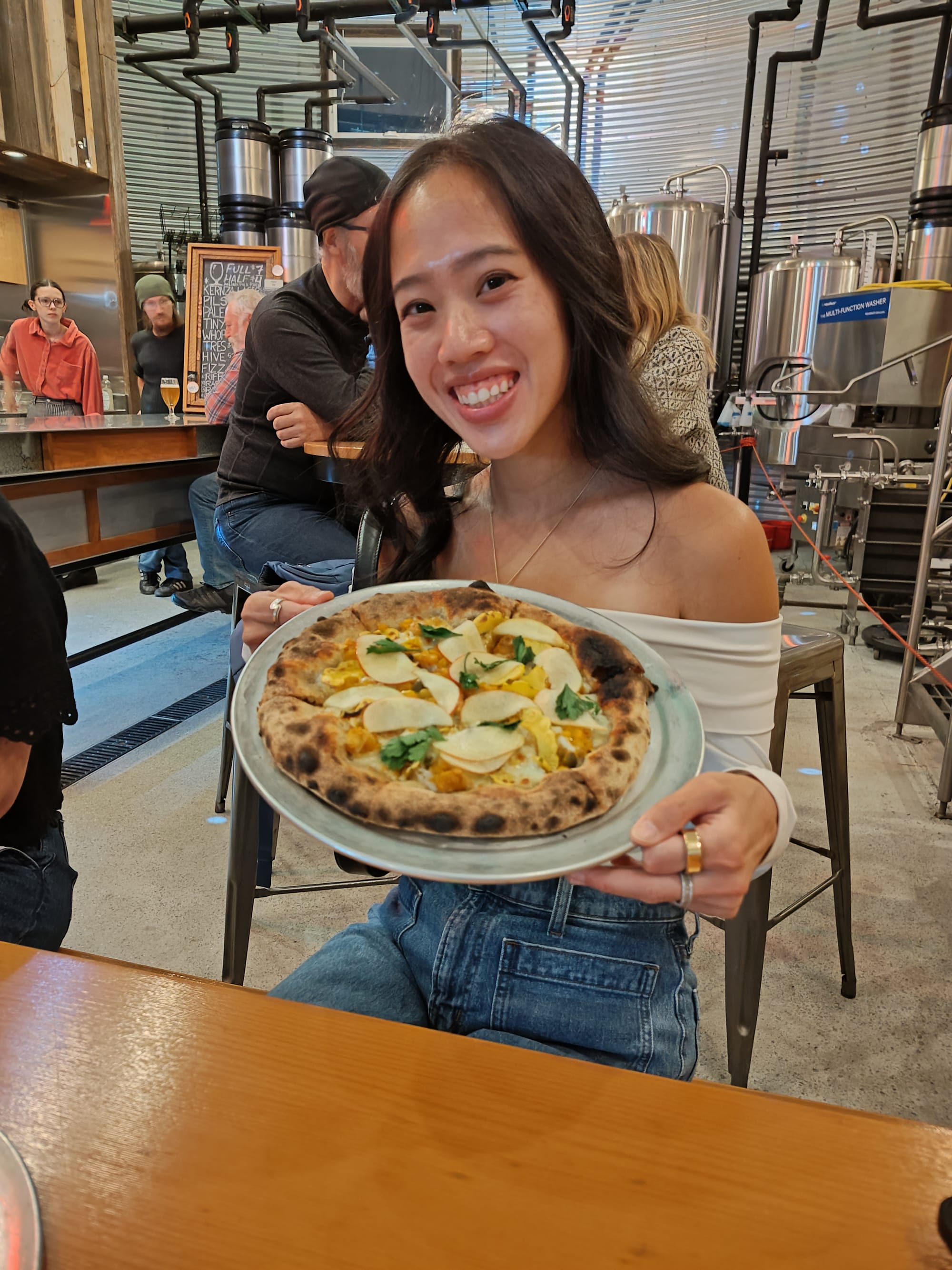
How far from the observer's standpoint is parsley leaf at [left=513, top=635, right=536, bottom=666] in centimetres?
98

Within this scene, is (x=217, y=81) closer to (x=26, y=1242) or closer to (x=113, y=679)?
(x=113, y=679)

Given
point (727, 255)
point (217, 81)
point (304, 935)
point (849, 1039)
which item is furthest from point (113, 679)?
point (217, 81)

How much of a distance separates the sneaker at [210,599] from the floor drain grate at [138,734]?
1.62ft

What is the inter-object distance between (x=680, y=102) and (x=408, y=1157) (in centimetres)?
987

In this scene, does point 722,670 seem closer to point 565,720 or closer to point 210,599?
point 565,720

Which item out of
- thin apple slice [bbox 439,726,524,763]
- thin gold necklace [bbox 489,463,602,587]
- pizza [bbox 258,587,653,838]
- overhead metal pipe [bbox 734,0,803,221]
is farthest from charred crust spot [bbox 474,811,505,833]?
overhead metal pipe [bbox 734,0,803,221]

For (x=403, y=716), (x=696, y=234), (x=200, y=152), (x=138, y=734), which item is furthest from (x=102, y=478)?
(x=200, y=152)

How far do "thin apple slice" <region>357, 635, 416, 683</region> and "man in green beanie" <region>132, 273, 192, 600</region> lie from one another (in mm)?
5469

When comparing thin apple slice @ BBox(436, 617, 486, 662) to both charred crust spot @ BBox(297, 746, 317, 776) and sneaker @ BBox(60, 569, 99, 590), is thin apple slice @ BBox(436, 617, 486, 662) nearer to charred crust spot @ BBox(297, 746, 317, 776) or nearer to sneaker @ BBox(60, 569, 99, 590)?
charred crust spot @ BBox(297, 746, 317, 776)

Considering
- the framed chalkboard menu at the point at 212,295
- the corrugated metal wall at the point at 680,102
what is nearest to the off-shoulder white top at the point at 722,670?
the framed chalkboard menu at the point at 212,295

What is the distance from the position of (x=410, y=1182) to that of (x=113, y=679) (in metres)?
4.34

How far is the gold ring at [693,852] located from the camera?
71 cm

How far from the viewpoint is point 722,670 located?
42.6 inches

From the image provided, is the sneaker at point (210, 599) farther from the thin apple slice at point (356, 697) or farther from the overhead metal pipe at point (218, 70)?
the overhead metal pipe at point (218, 70)
